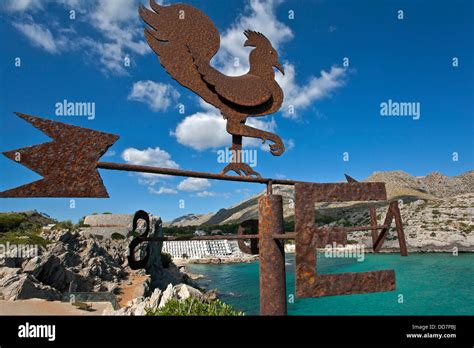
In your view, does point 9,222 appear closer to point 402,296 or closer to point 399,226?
point 402,296

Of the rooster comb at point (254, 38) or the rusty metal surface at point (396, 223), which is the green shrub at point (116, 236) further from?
the rusty metal surface at point (396, 223)

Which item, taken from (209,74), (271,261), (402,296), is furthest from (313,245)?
(402,296)

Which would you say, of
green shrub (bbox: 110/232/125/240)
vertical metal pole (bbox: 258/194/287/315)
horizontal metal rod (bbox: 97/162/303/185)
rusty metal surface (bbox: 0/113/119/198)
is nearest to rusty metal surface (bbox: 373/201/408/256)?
horizontal metal rod (bbox: 97/162/303/185)

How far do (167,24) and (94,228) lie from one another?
154 ft

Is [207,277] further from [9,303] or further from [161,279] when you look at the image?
[9,303]

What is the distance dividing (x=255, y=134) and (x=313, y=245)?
2.52 m

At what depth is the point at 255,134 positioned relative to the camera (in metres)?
4.83

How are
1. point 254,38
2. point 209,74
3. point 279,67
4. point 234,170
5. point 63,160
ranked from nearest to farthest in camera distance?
1. point 63,160
2. point 234,170
3. point 209,74
4. point 279,67
5. point 254,38

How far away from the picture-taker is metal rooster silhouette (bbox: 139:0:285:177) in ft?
15.0

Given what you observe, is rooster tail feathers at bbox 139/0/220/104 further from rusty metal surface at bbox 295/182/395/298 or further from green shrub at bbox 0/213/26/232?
green shrub at bbox 0/213/26/232

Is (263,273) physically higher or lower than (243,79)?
lower
